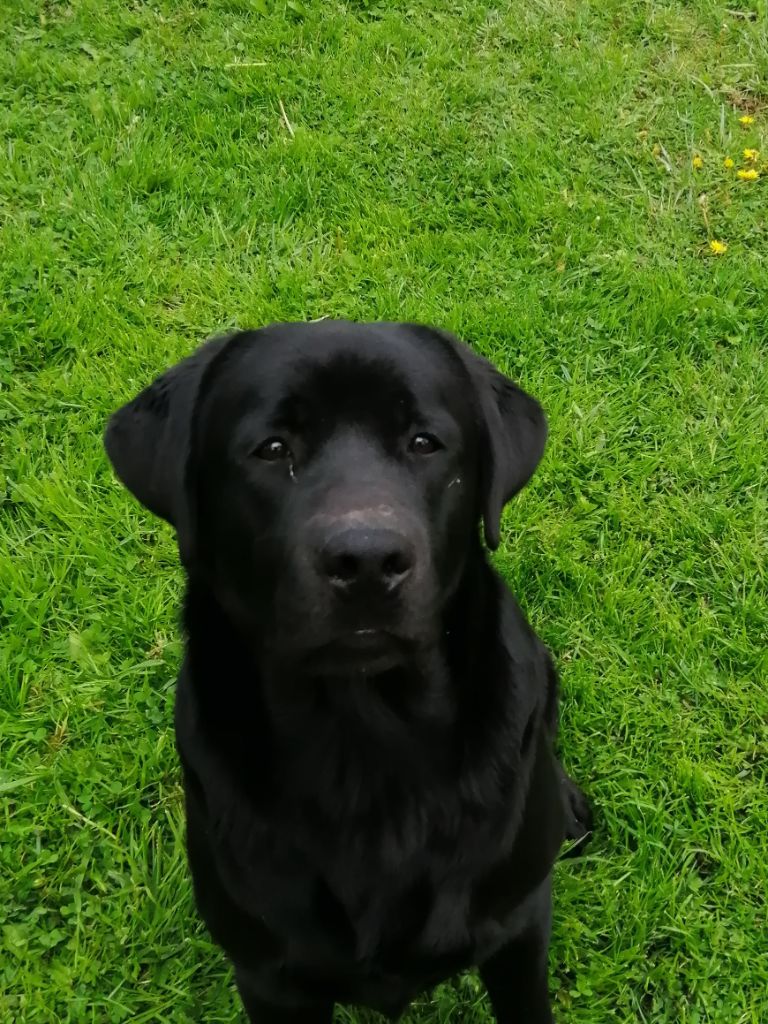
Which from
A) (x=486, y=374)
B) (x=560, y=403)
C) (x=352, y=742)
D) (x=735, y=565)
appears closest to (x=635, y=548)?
(x=735, y=565)

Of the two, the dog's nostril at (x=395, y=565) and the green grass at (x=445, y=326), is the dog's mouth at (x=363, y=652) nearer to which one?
the dog's nostril at (x=395, y=565)

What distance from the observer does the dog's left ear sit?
173 cm

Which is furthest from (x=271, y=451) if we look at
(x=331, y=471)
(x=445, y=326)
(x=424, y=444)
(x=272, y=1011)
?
(x=445, y=326)

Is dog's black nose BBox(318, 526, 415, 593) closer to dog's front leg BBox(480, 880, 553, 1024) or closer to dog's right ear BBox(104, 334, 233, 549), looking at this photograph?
dog's right ear BBox(104, 334, 233, 549)

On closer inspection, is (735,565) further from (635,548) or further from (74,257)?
(74,257)

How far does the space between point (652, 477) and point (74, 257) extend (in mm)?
2115

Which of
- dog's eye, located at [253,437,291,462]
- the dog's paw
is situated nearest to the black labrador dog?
dog's eye, located at [253,437,291,462]

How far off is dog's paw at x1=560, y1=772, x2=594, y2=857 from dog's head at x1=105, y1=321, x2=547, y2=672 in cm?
95

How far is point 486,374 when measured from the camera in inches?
70.9

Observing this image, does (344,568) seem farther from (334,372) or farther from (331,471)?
(334,372)

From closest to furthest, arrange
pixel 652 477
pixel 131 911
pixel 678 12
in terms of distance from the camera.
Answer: pixel 131 911
pixel 652 477
pixel 678 12

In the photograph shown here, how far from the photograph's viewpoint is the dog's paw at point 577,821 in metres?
2.35

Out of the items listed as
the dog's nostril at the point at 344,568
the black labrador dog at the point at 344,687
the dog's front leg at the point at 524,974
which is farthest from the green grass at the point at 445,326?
the dog's nostril at the point at 344,568

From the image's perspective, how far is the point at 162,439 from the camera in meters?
1.69
